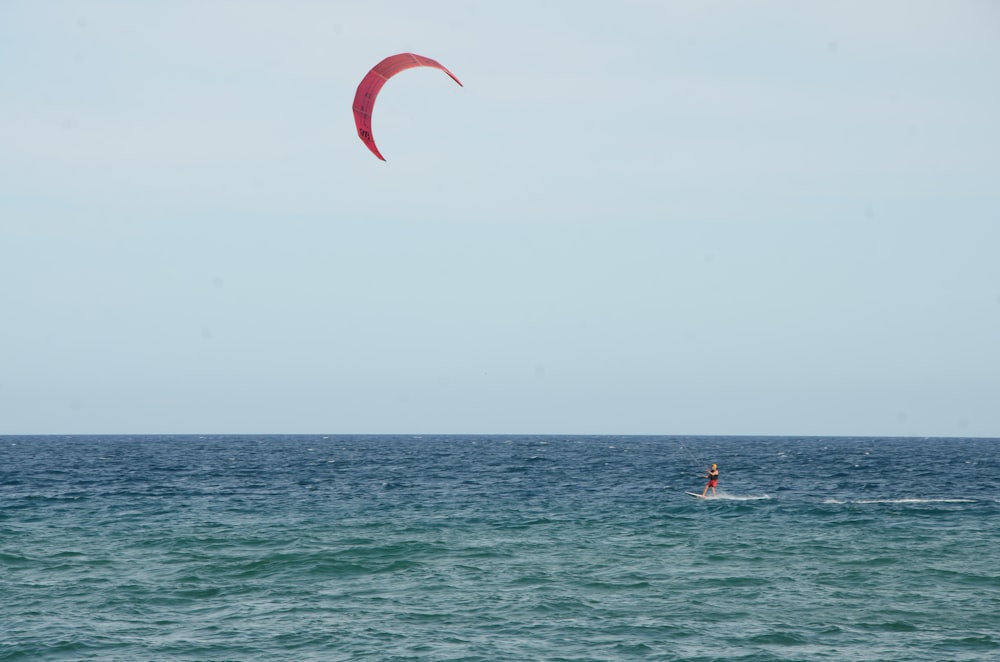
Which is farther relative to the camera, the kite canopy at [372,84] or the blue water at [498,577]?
the kite canopy at [372,84]

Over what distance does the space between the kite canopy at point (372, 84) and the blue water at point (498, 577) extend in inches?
507

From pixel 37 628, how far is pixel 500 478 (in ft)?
150

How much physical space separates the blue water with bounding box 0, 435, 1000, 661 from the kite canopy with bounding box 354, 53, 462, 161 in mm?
12875

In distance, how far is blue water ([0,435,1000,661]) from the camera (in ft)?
66.6

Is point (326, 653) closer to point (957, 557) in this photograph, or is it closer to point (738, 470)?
point (957, 557)

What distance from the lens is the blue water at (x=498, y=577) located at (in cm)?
2031

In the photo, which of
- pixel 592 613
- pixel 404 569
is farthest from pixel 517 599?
pixel 404 569

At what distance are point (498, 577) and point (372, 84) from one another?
1476cm

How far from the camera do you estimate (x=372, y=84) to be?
28.1m

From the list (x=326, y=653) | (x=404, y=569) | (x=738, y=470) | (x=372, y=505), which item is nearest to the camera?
(x=326, y=653)

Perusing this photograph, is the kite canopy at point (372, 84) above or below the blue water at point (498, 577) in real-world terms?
above

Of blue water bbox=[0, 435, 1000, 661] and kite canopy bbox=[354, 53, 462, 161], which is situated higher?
kite canopy bbox=[354, 53, 462, 161]

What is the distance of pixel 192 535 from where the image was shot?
112ft

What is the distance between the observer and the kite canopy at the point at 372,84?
1081 inches
